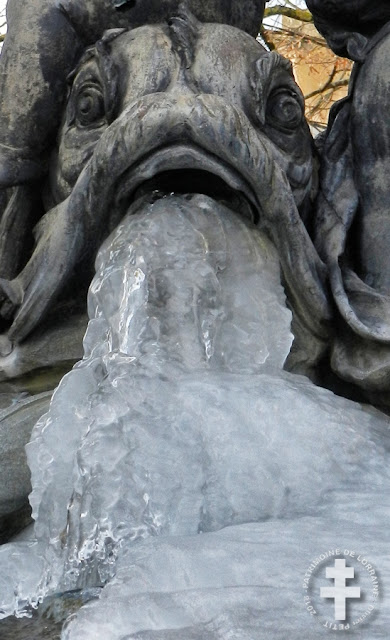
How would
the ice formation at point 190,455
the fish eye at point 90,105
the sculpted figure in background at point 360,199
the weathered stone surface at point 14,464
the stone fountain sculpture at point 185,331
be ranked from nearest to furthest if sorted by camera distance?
the ice formation at point 190,455 < the stone fountain sculpture at point 185,331 < the weathered stone surface at point 14,464 < the sculpted figure in background at point 360,199 < the fish eye at point 90,105

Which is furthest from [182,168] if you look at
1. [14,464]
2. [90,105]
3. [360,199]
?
[14,464]

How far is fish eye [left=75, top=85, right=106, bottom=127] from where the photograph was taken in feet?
7.94

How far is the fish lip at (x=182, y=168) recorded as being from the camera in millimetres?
2203

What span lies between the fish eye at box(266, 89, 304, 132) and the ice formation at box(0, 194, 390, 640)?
0.86 ft

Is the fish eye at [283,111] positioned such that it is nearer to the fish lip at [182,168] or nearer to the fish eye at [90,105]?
the fish lip at [182,168]

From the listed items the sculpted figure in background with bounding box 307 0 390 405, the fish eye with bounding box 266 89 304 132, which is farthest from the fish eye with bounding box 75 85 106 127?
the sculpted figure in background with bounding box 307 0 390 405

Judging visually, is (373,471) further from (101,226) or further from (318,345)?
(101,226)

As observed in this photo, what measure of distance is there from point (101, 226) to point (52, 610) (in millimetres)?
953

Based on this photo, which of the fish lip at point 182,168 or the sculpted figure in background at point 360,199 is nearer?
the fish lip at point 182,168

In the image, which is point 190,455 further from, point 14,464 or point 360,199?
point 360,199

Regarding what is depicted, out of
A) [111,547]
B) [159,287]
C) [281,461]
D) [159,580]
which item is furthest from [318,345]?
[159,580]

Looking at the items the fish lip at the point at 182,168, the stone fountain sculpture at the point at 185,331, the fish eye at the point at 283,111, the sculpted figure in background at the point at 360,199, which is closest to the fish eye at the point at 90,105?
the stone fountain sculpture at the point at 185,331

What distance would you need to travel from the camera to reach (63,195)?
98.7 inches

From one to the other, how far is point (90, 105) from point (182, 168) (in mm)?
309
